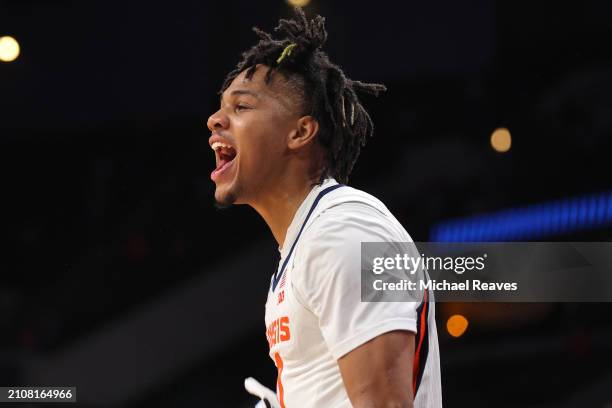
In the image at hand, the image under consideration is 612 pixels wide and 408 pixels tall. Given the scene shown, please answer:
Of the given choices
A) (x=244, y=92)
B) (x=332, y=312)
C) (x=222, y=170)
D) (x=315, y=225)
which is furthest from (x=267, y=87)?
(x=332, y=312)

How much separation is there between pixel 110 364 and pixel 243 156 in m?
1.33

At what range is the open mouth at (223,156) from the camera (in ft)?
4.67

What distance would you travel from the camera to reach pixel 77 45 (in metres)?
2.71

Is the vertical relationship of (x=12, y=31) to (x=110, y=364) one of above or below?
above

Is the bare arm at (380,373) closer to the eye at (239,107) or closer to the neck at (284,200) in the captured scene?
the neck at (284,200)

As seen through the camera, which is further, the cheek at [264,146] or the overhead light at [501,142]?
the overhead light at [501,142]

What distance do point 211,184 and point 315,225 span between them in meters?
1.56

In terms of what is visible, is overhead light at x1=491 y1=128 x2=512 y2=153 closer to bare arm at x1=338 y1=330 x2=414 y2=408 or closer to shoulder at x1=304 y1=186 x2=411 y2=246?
shoulder at x1=304 y1=186 x2=411 y2=246

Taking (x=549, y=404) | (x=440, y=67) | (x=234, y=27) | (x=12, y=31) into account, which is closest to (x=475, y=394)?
(x=549, y=404)

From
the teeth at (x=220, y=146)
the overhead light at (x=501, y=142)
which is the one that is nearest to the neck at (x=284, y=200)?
the teeth at (x=220, y=146)

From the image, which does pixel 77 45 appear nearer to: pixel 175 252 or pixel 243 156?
pixel 175 252

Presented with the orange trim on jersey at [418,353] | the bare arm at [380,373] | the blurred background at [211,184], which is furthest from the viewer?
the blurred background at [211,184]

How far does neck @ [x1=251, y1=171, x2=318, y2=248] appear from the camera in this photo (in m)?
1.37

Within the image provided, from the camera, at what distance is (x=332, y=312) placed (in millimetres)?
1061
